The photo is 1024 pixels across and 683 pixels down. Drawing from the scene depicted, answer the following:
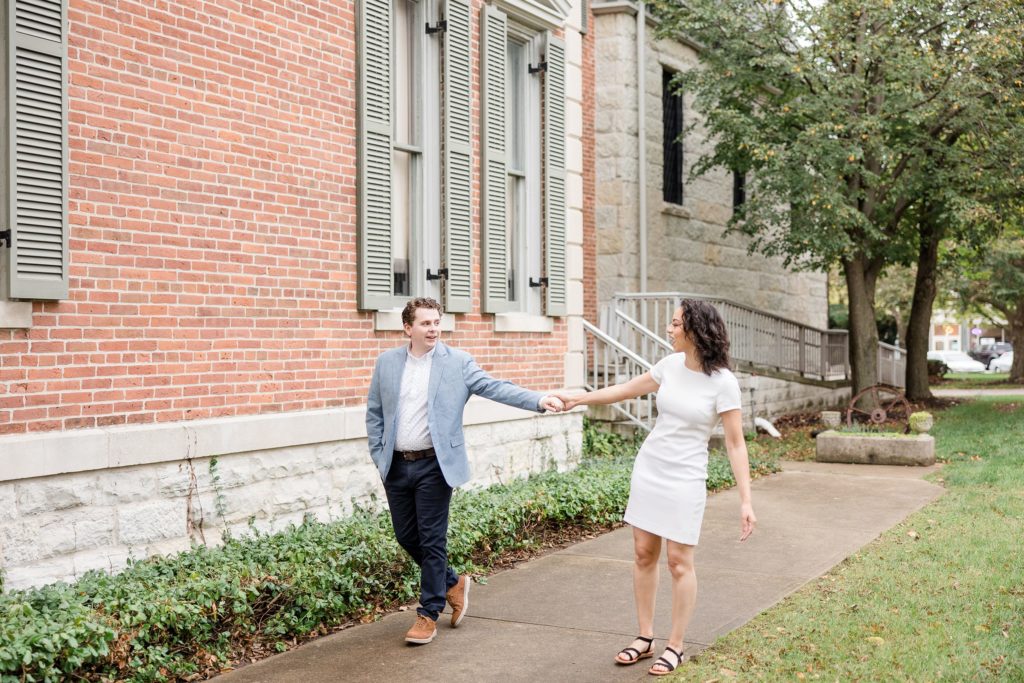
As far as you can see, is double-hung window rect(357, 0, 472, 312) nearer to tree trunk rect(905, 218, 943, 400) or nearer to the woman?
the woman

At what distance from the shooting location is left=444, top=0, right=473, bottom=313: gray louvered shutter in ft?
31.3

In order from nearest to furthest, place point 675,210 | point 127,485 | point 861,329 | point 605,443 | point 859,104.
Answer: point 127,485
point 605,443
point 859,104
point 675,210
point 861,329

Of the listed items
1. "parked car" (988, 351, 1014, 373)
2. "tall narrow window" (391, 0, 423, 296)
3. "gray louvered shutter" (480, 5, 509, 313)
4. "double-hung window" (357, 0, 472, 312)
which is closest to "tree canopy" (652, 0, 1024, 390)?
"gray louvered shutter" (480, 5, 509, 313)

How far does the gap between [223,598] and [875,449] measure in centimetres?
1007

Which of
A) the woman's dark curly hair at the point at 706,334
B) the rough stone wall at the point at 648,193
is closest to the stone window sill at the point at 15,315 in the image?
the woman's dark curly hair at the point at 706,334

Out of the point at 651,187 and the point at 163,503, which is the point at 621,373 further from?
the point at 163,503

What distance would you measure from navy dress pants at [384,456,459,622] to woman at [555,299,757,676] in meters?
1.04

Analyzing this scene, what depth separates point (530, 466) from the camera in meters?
11.0

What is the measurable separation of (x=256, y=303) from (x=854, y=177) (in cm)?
1300

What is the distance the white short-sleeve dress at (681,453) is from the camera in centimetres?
546

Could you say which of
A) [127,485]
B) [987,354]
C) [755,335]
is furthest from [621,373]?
[987,354]

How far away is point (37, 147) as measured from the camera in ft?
19.9

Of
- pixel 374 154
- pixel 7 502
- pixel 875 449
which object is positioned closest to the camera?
pixel 7 502

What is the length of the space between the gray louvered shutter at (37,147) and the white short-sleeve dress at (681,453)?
332 cm
